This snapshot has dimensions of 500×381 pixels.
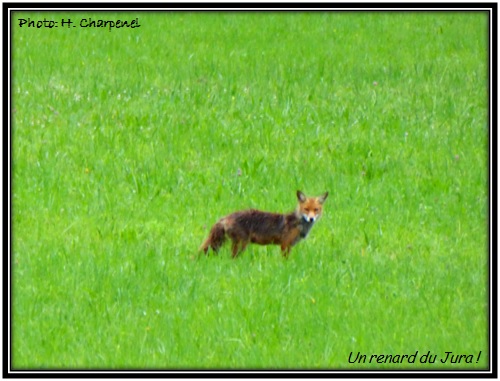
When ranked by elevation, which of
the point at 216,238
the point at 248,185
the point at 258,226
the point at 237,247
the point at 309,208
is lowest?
the point at 237,247

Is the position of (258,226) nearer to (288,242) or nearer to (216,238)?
(288,242)

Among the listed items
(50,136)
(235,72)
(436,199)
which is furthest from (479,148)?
(50,136)

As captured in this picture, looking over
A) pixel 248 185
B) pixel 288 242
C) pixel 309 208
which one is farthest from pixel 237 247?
pixel 248 185

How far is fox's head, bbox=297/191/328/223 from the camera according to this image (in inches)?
465

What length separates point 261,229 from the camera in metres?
11.9

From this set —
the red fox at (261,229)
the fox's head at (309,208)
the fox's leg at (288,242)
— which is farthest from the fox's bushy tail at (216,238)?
the fox's head at (309,208)

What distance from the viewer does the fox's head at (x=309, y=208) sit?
38.7ft

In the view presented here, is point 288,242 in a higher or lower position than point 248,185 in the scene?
lower

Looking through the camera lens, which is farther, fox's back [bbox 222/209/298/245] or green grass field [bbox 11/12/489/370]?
fox's back [bbox 222/209/298/245]

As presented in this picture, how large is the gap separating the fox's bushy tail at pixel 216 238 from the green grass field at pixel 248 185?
0.70 feet

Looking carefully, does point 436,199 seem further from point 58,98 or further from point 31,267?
point 58,98

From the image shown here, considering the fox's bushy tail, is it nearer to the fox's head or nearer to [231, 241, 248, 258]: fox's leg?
[231, 241, 248, 258]: fox's leg

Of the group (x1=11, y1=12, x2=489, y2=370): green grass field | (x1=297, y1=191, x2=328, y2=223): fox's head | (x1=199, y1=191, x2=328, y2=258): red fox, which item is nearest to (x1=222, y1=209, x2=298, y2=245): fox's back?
(x1=199, y1=191, x2=328, y2=258): red fox

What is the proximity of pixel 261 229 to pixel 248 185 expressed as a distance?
8.76 feet
